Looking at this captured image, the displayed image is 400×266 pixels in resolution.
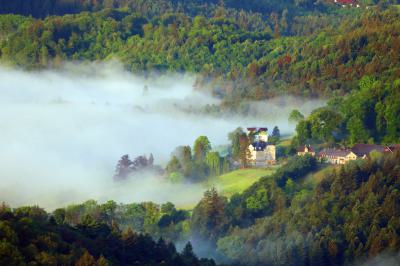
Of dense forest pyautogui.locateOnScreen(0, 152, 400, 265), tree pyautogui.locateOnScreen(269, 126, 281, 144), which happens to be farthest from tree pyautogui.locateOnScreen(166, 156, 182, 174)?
dense forest pyautogui.locateOnScreen(0, 152, 400, 265)

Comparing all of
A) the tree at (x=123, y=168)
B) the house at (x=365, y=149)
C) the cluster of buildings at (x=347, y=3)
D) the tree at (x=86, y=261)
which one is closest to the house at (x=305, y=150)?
the house at (x=365, y=149)

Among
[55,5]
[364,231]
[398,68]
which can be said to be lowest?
[364,231]

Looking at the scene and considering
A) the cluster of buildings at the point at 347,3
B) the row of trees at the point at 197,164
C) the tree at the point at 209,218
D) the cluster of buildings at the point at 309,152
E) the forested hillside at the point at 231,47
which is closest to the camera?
the tree at the point at 209,218

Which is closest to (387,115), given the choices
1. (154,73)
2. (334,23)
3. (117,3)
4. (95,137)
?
A: (95,137)

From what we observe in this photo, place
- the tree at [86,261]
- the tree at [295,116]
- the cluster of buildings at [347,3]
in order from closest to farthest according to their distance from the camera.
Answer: the tree at [86,261], the tree at [295,116], the cluster of buildings at [347,3]

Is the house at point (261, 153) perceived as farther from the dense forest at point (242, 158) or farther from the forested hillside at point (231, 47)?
the forested hillside at point (231, 47)

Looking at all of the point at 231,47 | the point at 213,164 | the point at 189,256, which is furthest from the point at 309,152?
the point at 231,47

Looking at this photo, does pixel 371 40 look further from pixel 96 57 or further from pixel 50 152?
pixel 96 57

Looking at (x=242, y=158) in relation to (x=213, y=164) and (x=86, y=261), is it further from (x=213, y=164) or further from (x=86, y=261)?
(x=86, y=261)
